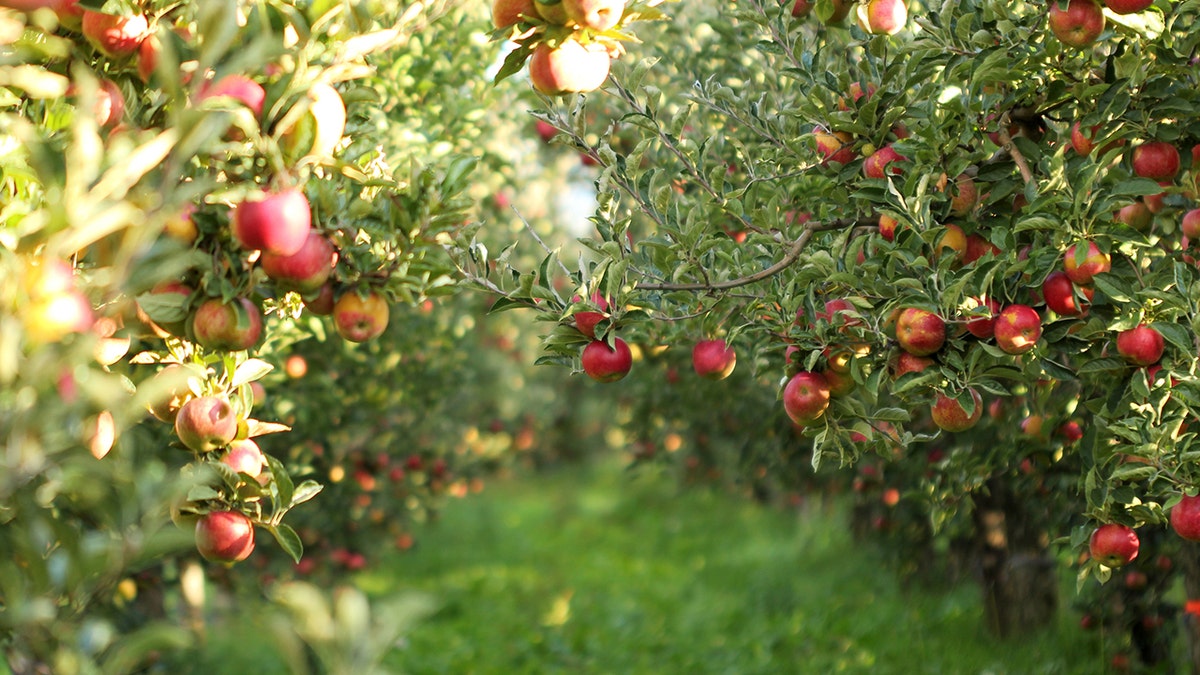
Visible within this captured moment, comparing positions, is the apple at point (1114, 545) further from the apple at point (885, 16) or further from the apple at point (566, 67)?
the apple at point (566, 67)

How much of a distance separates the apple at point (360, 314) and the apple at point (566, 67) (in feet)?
1.88

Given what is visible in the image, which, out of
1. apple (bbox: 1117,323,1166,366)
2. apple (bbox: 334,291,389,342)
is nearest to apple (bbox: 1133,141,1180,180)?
apple (bbox: 1117,323,1166,366)

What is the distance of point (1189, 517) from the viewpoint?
2.39 metres

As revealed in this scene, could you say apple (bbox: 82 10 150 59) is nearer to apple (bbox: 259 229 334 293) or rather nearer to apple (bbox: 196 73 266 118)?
apple (bbox: 196 73 266 118)

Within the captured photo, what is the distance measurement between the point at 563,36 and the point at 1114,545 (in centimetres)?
180

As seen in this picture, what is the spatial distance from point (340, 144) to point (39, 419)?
3.40ft

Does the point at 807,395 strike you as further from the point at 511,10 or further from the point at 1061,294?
the point at 511,10

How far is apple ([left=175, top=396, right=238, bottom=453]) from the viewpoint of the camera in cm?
206

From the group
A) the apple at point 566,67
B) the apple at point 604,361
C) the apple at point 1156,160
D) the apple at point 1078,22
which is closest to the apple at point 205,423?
the apple at point 604,361

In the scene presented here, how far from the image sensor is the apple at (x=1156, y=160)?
2609 millimetres

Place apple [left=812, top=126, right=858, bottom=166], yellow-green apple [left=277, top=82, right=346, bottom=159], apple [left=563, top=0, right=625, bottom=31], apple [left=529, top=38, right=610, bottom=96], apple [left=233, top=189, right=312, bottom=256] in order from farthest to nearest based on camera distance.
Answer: apple [left=812, top=126, right=858, bottom=166]
apple [left=529, top=38, right=610, bottom=96]
apple [left=563, top=0, right=625, bottom=31]
yellow-green apple [left=277, top=82, right=346, bottom=159]
apple [left=233, top=189, right=312, bottom=256]

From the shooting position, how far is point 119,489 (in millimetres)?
1522

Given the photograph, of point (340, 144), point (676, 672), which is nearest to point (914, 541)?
point (676, 672)

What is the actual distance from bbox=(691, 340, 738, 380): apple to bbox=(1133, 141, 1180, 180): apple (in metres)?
1.14
